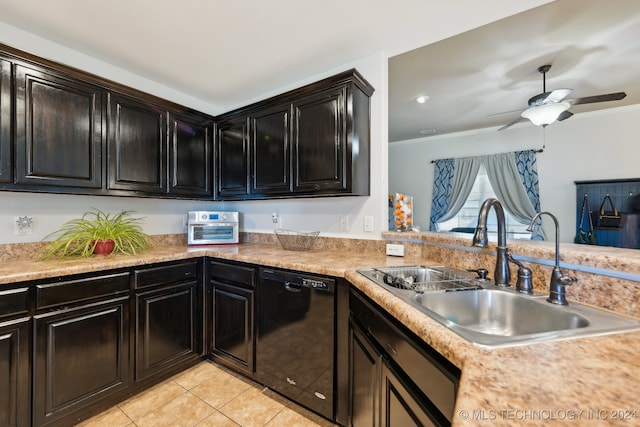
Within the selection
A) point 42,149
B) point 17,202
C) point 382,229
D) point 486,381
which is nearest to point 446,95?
point 382,229

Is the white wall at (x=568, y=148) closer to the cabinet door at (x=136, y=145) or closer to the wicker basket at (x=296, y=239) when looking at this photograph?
the wicker basket at (x=296, y=239)

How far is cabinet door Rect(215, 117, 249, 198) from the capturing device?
7.77ft

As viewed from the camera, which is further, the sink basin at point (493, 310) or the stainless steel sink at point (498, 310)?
the sink basin at point (493, 310)

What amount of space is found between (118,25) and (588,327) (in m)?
2.80

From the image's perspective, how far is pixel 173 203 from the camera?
2609mm

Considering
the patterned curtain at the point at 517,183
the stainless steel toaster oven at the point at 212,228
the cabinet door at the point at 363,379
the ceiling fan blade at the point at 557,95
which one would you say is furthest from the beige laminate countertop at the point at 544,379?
the patterned curtain at the point at 517,183

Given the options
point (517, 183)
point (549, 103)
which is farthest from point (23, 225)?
point (517, 183)

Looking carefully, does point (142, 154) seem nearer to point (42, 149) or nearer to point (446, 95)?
point (42, 149)

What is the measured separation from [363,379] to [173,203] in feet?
7.68

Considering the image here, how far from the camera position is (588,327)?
78cm

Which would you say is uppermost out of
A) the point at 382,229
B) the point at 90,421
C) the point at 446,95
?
the point at 446,95

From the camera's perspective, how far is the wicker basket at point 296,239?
230 centimetres

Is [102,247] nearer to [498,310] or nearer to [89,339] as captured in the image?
[89,339]

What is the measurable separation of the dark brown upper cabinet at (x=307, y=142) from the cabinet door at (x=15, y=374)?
1570mm
